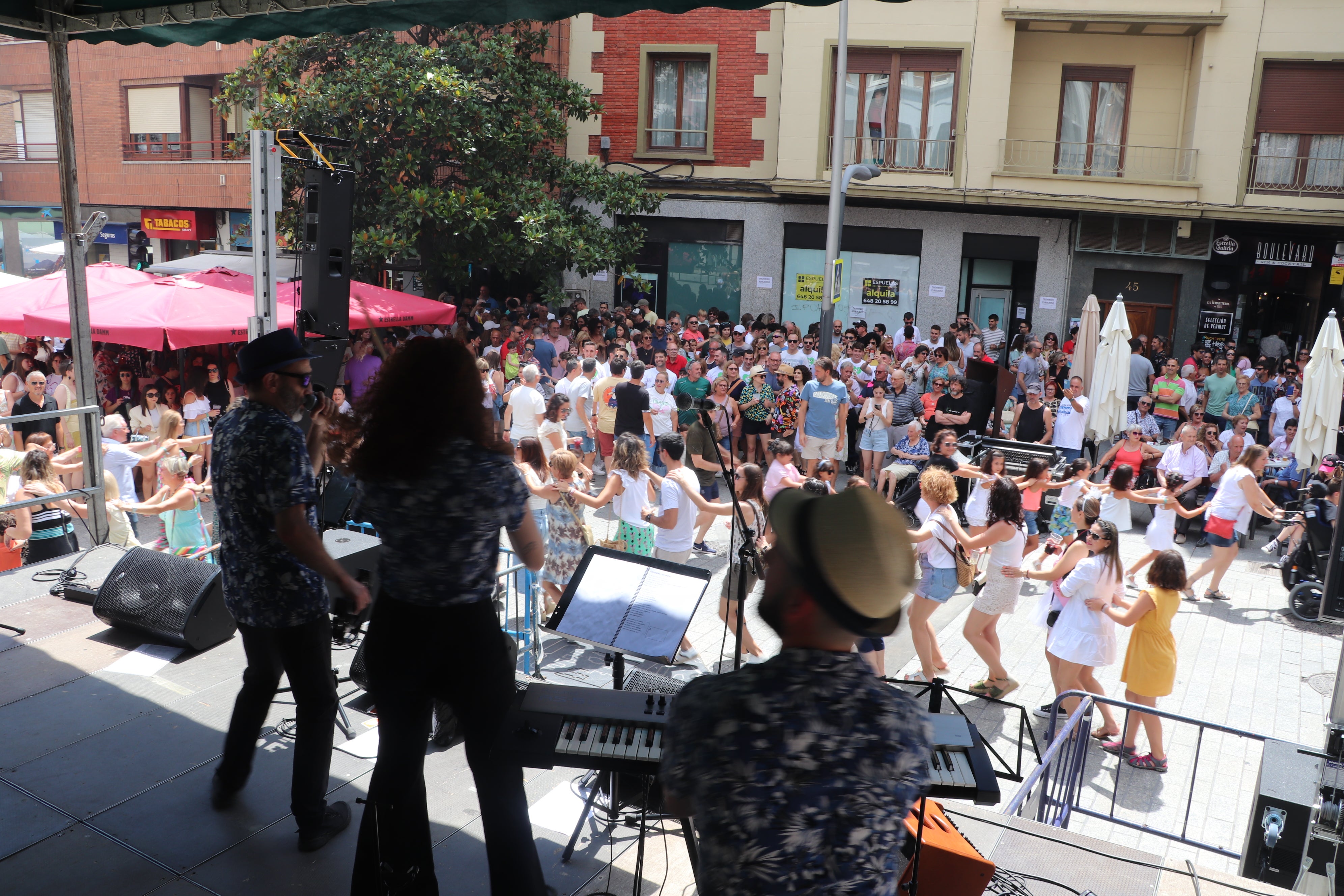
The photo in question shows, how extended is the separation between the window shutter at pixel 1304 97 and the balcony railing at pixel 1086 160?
1.62 meters

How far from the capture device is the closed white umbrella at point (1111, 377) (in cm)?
1212

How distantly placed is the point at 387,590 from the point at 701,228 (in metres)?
19.1

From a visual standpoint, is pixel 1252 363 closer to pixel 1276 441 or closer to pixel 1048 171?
pixel 1048 171

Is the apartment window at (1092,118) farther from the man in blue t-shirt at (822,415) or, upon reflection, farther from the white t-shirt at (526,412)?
the white t-shirt at (526,412)

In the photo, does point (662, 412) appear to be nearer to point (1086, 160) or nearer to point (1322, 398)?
point (1322, 398)

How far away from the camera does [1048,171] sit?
63.6 feet

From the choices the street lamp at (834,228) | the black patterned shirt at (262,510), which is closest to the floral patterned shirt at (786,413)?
the street lamp at (834,228)

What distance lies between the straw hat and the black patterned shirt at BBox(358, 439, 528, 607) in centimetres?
122

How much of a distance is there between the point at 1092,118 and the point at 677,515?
16.0 m

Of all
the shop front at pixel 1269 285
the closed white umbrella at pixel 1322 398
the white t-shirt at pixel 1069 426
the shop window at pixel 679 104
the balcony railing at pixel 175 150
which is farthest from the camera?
the balcony railing at pixel 175 150

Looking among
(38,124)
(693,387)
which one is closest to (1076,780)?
(693,387)

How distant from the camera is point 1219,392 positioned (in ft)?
44.9

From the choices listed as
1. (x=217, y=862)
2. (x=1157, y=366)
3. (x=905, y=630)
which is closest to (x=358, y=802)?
(x=217, y=862)

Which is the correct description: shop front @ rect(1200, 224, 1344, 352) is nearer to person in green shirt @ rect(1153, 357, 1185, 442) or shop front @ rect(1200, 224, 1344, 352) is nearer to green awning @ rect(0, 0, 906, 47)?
person in green shirt @ rect(1153, 357, 1185, 442)
